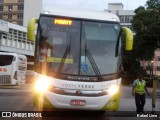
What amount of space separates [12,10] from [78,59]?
372 feet

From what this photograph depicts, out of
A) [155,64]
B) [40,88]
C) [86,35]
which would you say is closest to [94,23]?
[86,35]

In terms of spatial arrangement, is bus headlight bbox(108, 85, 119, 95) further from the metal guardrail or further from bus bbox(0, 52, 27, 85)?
the metal guardrail

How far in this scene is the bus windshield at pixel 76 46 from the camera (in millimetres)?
12836

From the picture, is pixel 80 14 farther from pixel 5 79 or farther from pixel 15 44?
pixel 15 44

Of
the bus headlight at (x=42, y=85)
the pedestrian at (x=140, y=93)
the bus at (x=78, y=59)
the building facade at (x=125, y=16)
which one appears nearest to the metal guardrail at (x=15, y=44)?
the pedestrian at (x=140, y=93)

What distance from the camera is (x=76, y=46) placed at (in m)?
13.0

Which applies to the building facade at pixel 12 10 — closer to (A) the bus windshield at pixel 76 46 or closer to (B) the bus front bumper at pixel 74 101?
(A) the bus windshield at pixel 76 46

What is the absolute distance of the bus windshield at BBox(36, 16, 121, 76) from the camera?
12.8 meters

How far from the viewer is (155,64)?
12988 centimetres

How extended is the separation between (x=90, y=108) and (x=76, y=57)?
5.06ft

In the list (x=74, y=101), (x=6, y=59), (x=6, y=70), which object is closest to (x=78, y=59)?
(x=74, y=101)

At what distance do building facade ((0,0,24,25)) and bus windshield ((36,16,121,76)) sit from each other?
110 metres

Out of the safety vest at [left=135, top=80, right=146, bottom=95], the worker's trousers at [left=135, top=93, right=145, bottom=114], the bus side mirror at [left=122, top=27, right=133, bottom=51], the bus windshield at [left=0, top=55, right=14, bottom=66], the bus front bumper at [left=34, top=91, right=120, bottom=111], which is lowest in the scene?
the bus windshield at [left=0, top=55, right=14, bottom=66]

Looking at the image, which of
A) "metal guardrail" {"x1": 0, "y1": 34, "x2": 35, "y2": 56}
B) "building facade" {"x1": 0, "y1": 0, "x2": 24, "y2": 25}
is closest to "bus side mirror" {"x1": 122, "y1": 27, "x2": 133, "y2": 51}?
"metal guardrail" {"x1": 0, "y1": 34, "x2": 35, "y2": 56}
